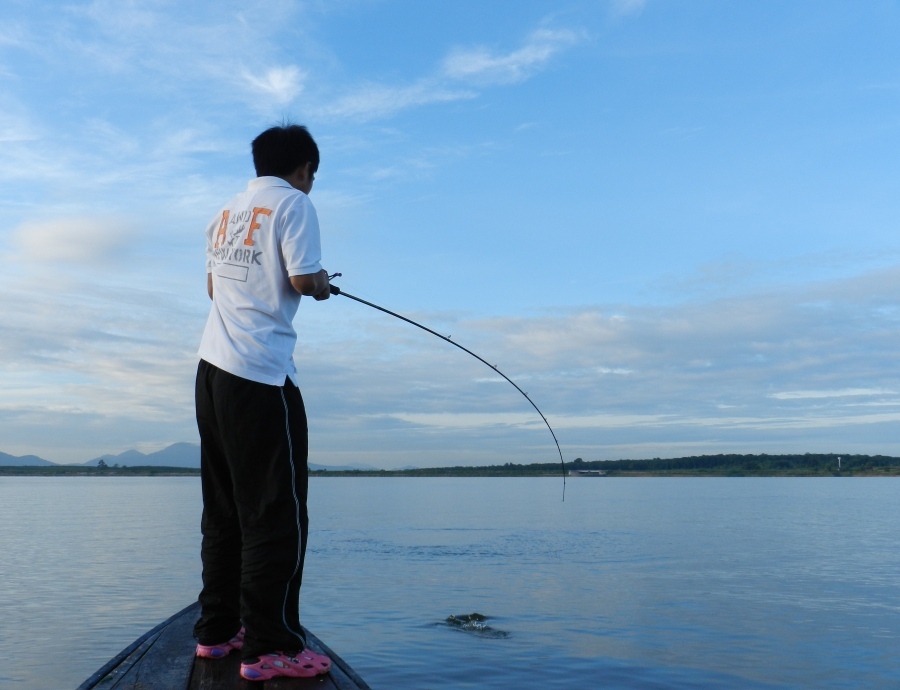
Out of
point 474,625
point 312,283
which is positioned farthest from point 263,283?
point 474,625

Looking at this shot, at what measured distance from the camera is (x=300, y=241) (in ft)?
11.1

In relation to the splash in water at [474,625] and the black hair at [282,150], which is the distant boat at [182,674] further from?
the splash in water at [474,625]

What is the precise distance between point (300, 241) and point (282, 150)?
0.58 meters

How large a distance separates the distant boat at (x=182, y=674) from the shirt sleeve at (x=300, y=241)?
1.69 meters

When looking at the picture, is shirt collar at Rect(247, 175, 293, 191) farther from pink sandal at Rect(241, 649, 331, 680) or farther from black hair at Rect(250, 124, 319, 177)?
pink sandal at Rect(241, 649, 331, 680)

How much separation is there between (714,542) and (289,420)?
22308 mm

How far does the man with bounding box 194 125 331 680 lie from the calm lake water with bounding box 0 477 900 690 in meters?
5.22

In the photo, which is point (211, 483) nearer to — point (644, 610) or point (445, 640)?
point (445, 640)

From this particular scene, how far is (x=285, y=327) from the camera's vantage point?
3.48m

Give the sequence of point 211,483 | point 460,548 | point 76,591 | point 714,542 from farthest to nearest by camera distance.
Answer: point 714,542 < point 460,548 < point 76,591 < point 211,483

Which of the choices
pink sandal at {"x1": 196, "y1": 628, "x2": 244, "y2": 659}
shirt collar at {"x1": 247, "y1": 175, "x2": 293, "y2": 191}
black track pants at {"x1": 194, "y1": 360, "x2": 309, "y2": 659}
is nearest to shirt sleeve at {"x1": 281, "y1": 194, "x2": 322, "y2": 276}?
shirt collar at {"x1": 247, "y1": 175, "x2": 293, "y2": 191}

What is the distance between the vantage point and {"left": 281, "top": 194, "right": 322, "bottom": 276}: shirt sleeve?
337 cm

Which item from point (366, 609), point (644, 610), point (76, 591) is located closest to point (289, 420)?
point (366, 609)

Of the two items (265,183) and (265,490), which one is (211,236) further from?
(265,490)
